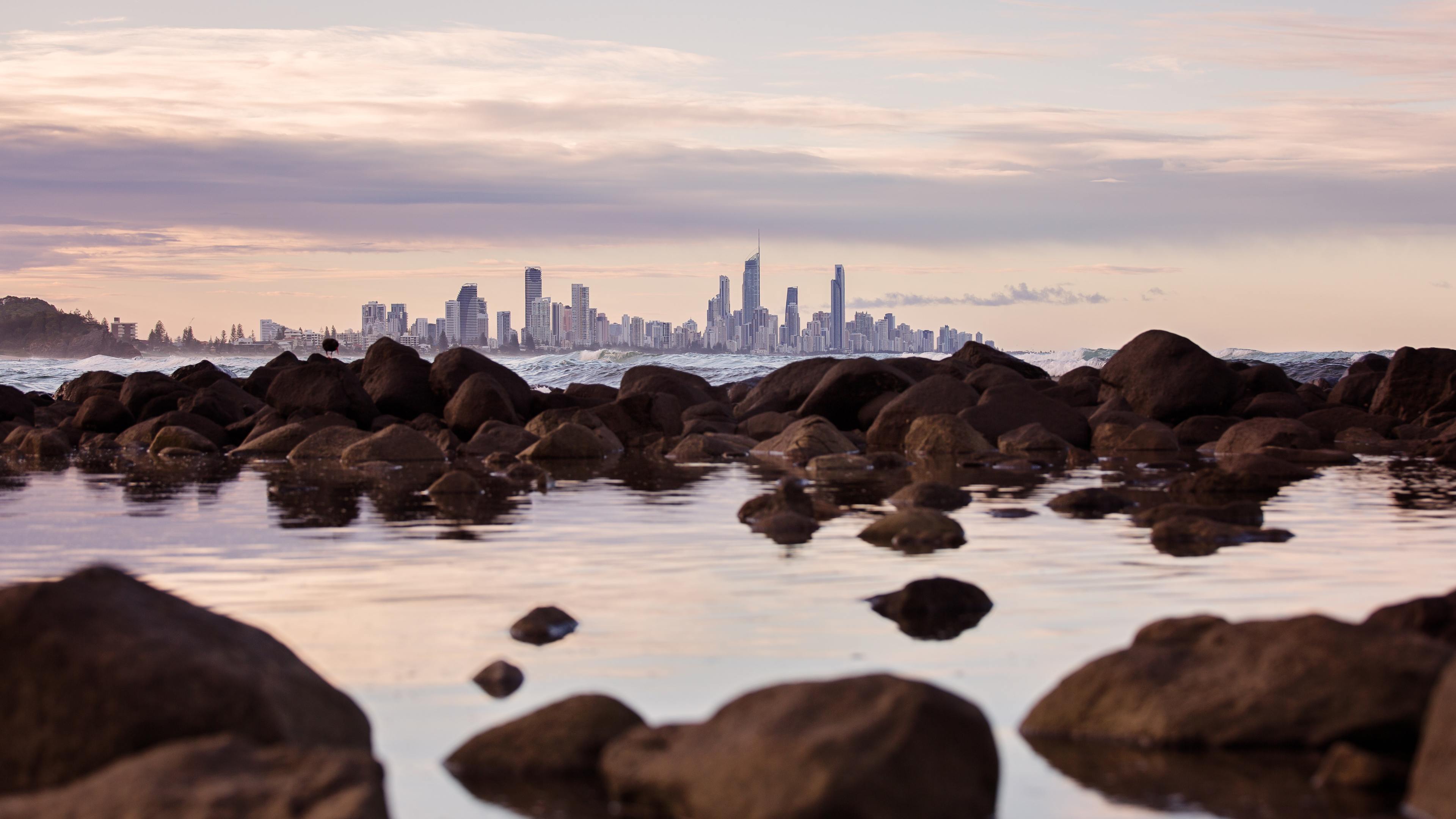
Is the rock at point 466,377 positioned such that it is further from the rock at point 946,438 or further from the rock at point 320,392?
the rock at point 946,438

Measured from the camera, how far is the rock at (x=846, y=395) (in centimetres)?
2633

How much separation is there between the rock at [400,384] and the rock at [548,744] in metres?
21.5

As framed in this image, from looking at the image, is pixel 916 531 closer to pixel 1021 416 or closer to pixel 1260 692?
pixel 1260 692

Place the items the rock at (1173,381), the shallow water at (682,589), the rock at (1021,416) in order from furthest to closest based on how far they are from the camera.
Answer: the rock at (1173,381) → the rock at (1021,416) → the shallow water at (682,589)

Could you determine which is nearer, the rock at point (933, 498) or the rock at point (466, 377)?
the rock at point (933, 498)

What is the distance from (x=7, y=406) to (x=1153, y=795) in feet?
96.0

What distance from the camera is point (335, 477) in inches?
697

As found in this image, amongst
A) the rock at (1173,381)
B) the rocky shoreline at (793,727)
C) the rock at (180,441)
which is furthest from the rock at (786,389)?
the rocky shoreline at (793,727)

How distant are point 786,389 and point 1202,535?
59.3ft

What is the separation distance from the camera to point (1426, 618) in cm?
642

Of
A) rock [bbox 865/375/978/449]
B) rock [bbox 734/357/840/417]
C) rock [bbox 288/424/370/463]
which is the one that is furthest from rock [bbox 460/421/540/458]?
rock [bbox 734/357/840/417]

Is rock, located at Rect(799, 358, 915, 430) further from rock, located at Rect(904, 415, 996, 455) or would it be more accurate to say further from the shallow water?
the shallow water

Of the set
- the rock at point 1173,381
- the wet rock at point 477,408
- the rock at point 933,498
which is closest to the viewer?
the rock at point 933,498

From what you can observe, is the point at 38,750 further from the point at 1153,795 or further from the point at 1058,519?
the point at 1058,519
